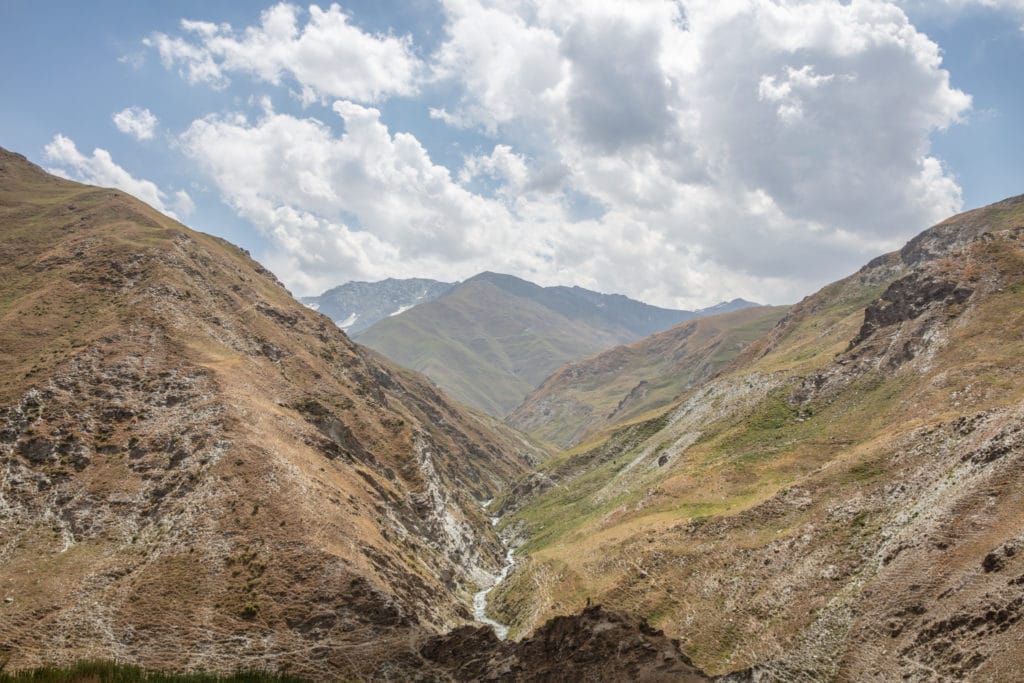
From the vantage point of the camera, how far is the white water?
66.8 meters

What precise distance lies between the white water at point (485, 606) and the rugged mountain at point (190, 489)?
110 inches

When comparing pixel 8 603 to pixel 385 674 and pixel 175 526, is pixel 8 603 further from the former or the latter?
pixel 385 674

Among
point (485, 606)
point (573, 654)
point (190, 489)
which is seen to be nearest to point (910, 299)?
point (573, 654)

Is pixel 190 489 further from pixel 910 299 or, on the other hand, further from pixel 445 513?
pixel 910 299

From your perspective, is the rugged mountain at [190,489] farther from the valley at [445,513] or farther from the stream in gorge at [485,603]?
the stream in gorge at [485,603]

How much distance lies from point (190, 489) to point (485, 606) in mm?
43801

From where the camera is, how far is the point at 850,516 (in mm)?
47875

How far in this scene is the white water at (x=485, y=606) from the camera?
6685 cm

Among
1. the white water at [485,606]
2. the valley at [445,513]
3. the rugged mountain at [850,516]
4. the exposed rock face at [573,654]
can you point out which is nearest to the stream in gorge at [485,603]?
the white water at [485,606]

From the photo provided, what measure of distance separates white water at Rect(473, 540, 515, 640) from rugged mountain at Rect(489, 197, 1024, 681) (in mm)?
2153

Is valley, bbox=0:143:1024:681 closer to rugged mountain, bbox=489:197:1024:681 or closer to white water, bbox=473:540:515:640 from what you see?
rugged mountain, bbox=489:197:1024:681

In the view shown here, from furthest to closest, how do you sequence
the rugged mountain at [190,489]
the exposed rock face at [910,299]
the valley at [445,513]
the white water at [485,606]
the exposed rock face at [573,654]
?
the exposed rock face at [910,299]
the white water at [485,606]
the rugged mountain at [190,489]
the valley at [445,513]
the exposed rock face at [573,654]

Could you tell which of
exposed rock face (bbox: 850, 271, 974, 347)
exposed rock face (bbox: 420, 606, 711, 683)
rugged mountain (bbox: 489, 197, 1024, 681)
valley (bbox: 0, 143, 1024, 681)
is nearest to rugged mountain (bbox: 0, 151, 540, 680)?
valley (bbox: 0, 143, 1024, 681)

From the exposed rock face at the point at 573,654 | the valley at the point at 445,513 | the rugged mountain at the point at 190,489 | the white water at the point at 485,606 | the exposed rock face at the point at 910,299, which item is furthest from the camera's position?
the exposed rock face at the point at 910,299
